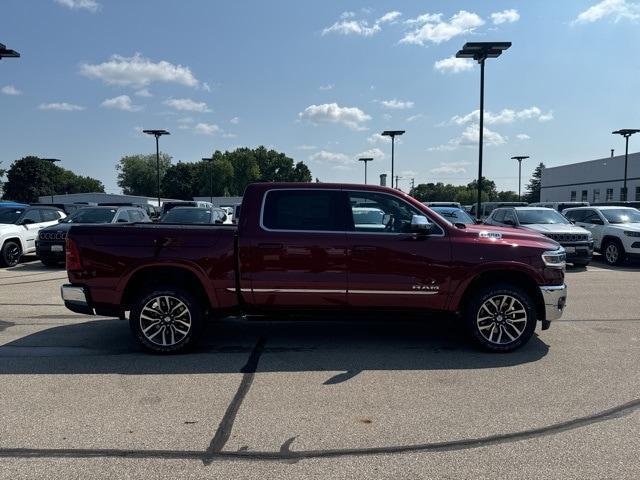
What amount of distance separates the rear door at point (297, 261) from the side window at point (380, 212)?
0.20 m

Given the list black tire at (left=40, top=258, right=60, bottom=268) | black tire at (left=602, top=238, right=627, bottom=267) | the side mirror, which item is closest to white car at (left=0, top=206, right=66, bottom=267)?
black tire at (left=40, top=258, right=60, bottom=268)

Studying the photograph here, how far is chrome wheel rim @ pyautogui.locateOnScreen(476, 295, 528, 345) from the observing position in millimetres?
5777

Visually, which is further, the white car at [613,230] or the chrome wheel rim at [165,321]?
the white car at [613,230]

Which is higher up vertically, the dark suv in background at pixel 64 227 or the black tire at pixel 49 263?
the dark suv in background at pixel 64 227

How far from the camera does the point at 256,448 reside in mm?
3586

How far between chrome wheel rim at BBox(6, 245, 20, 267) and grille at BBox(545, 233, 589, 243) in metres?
14.3

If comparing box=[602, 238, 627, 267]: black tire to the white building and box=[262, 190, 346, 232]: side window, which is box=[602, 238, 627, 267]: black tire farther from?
the white building

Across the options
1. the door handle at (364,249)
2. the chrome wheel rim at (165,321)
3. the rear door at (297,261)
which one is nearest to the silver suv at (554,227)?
the door handle at (364,249)

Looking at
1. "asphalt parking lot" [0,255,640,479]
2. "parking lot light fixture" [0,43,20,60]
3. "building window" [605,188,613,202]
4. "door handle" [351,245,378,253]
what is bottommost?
"asphalt parking lot" [0,255,640,479]

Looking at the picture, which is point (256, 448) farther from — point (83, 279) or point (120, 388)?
point (83, 279)

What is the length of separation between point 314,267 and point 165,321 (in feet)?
5.86

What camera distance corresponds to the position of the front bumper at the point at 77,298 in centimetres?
577

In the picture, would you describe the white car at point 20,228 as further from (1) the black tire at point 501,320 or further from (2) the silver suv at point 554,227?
→ (1) the black tire at point 501,320

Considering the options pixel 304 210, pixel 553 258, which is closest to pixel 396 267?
pixel 304 210
